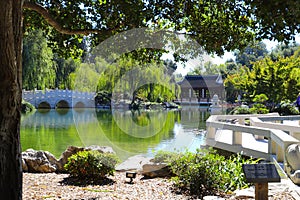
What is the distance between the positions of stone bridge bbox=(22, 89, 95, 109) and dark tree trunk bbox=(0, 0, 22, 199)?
1159 inches

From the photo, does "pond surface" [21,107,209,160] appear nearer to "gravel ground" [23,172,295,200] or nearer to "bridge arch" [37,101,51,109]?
"gravel ground" [23,172,295,200]

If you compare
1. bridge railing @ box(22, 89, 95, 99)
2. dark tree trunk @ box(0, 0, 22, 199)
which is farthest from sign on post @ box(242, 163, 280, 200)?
bridge railing @ box(22, 89, 95, 99)

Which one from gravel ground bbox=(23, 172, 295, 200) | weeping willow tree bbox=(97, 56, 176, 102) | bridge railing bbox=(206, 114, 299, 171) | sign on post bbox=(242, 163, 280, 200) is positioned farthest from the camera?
weeping willow tree bbox=(97, 56, 176, 102)

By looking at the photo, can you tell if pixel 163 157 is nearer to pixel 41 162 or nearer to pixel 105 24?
pixel 41 162

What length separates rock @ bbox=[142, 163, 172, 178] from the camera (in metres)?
6.99

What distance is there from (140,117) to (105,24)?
676 inches

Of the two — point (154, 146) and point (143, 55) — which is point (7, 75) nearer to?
point (143, 55)

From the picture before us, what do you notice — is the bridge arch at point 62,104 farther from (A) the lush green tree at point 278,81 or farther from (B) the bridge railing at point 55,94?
(A) the lush green tree at point 278,81

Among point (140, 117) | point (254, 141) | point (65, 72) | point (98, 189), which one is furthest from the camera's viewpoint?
point (65, 72)

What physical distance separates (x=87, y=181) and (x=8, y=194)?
253cm

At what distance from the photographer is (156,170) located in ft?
23.0

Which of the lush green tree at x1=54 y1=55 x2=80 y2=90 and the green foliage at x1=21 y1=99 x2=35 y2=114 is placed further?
the lush green tree at x1=54 y1=55 x2=80 y2=90

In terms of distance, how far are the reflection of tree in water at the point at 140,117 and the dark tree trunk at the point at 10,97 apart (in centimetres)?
1661

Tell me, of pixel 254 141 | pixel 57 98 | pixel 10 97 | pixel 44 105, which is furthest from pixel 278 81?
pixel 44 105
